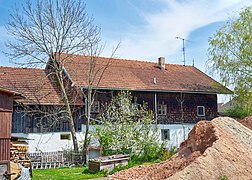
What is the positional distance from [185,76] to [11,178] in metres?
20.2

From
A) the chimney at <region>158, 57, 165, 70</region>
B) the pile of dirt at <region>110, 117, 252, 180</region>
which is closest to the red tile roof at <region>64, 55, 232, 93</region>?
the chimney at <region>158, 57, 165, 70</region>

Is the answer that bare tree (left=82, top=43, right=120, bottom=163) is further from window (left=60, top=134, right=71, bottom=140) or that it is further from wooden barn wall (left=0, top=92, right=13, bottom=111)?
wooden barn wall (left=0, top=92, right=13, bottom=111)

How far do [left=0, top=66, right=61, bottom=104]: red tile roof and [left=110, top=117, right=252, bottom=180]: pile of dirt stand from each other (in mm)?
13504

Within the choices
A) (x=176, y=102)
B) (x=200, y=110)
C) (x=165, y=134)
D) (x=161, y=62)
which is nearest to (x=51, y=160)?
(x=165, y=134)

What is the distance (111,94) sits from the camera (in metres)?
24.4

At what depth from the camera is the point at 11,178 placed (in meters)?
13.2

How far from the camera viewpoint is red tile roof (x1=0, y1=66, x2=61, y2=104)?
21.7 m

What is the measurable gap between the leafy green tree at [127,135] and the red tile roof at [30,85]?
4.07 metres

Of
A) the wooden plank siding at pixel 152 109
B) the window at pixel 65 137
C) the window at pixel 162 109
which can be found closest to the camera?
the wooden plank siding at pixel 152 109

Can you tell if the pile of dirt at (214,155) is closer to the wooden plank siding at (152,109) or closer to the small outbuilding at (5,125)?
the small outbuilding at (5,125)

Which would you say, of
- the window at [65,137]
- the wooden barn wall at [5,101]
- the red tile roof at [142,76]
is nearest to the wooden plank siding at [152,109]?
the window at [65,137]

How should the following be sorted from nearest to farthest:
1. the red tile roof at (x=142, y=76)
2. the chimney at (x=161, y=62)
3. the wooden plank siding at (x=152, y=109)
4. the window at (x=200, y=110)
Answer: the wooden plank siding at (x=152, y=109) < the red tile roof at (x=142, y=76) < the window at (x=200, y=110) < the chimney at (x=161, y=62)

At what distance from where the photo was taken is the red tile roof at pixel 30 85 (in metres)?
21.7

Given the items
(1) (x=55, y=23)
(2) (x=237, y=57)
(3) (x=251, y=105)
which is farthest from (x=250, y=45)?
(1) (x=55, y=23)
